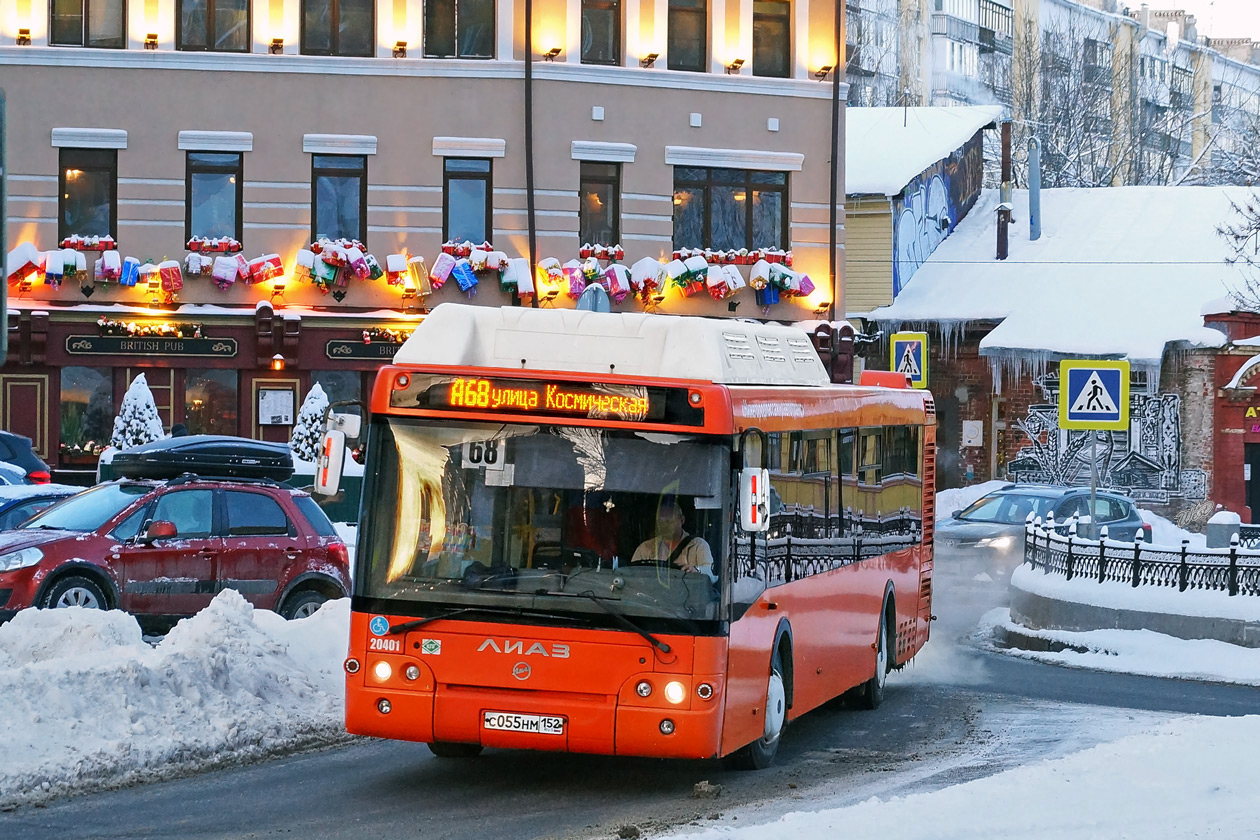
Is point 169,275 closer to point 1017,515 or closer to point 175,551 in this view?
point 1017,515

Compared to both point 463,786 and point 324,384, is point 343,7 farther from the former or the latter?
point 463,786

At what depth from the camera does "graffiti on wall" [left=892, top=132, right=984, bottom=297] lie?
43.5 meters

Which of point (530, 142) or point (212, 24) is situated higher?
point (212, 24)

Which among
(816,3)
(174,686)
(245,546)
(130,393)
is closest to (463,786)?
(174,686)

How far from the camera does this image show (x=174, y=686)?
1156 cm

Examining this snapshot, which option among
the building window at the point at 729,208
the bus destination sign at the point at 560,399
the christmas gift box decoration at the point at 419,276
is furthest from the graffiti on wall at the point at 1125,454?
the bus destination sign at the point at 560,399

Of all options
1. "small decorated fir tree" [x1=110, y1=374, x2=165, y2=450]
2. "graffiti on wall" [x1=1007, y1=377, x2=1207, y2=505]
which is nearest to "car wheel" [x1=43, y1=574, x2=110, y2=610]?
"small decorated fir tree" [x1=110, y1=374, x2=165, y2=450]

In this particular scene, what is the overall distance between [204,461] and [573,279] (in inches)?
576

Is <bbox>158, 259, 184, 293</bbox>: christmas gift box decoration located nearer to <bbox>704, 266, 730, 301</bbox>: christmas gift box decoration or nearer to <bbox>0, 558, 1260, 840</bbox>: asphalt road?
<bbox>704, 266, 730, 301</bbox>: christmas gift box decoration

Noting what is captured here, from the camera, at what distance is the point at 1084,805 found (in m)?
9.05

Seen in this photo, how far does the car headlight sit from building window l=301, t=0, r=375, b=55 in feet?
58.3

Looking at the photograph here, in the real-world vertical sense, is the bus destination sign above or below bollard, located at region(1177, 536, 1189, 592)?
above

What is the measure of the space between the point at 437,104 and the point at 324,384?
5146 millimetres

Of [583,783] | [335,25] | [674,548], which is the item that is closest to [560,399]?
[674,548]
